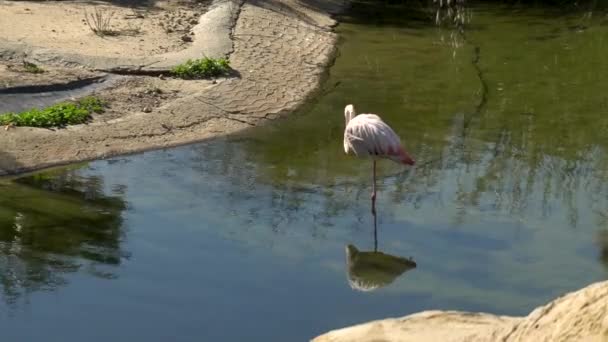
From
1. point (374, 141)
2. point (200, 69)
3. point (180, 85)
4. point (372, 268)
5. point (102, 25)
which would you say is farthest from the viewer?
point (102, 25)

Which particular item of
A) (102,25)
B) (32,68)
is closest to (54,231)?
(32,68)

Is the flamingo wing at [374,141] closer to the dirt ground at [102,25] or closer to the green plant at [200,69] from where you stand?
the green plant at [200,69]

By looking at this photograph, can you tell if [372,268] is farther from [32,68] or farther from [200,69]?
[32,68]

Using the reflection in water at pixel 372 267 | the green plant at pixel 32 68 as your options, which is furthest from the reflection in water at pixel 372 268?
the green plant at pixel 32 68

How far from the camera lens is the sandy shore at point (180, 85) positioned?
10742 millimetres

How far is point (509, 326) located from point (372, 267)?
2.86 metres

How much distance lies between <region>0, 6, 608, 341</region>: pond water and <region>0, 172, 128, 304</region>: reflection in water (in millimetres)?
17

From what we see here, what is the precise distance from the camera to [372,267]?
8352 mm

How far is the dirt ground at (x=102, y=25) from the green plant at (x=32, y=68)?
699 millimetres

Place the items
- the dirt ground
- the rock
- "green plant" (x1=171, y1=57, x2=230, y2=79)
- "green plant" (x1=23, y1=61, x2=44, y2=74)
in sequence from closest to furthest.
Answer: the rock, "green plant" (x1=23, y1=61, x2=44, y2=74), "green plant" (x1=171, y1=57, x2=230, y2=79), the dirt ground

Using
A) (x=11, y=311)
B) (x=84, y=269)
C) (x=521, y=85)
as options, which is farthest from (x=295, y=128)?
(x=11, y=311)

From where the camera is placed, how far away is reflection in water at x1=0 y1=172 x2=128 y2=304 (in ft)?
26.6

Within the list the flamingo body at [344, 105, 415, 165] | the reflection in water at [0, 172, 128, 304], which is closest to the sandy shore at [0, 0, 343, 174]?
the reflection in water at [0, 172, 128, 304]

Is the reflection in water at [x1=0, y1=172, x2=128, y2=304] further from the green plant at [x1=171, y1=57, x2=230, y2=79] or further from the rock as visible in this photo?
the green plant at [x1=171, y1=57, x2=230, y2=79]
